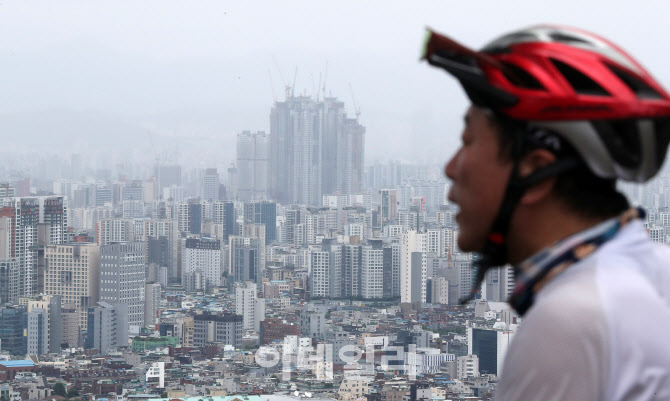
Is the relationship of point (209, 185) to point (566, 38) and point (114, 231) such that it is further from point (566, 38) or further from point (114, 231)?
point (566, 38)

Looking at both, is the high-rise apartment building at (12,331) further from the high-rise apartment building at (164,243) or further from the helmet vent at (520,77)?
the helmet vent at (520,77)

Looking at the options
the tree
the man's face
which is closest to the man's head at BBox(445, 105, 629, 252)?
the man's face

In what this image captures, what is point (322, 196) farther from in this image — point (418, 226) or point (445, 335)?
point (445, 335)

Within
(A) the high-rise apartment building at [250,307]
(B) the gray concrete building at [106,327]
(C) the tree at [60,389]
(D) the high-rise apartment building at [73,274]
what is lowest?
(C) the tree at [60,389]

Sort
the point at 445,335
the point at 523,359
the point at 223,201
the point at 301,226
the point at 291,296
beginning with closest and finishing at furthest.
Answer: the point at 523,359 → the point at 445,335 → the point at 291,296 → the point at 301,226 → the point at 223,201

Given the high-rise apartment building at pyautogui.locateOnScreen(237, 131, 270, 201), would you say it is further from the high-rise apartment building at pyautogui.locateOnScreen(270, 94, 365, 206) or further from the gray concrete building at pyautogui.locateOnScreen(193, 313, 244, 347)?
the gray concrete building at pyautogui.locateOnScreen(193, 313, 244, 347)

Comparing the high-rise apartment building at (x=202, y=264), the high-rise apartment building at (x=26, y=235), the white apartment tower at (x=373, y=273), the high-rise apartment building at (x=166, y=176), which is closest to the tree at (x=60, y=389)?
the high-rise apartment building at (x=26, y=235)

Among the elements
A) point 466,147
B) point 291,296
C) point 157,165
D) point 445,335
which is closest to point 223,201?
point 157,165
